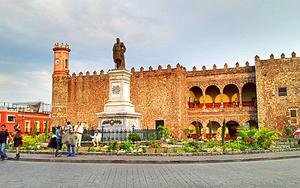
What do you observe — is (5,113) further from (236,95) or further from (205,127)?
(236,95)

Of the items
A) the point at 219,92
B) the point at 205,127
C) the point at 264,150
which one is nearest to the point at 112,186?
the point at 264,150

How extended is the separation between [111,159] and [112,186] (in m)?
5.04

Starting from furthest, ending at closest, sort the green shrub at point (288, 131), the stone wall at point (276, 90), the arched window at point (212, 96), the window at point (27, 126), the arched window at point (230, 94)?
the window at point (27, 126)
the arched window at point (212, 96)
the arched window at point (230, 94)
the stone wall at point (276, 90)
the green shrub at point (288, 131)

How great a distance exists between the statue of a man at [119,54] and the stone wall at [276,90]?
774 inches

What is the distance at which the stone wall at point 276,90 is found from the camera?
3350cm

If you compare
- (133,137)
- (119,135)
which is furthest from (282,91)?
(133,137)

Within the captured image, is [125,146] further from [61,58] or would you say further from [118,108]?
[61,58]

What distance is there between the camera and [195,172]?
9.12 meters

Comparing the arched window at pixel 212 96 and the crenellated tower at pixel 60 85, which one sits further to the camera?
the crenellated tower at pixel 60 85

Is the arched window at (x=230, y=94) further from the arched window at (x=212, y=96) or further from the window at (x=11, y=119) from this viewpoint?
the window at (x=11, y=119)

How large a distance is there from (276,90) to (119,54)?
68.6 feet

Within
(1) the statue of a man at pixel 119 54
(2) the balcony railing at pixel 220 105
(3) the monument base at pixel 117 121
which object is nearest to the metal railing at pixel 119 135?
(3) the monument base at pixel 117 121

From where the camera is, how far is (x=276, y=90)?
34.2 metres

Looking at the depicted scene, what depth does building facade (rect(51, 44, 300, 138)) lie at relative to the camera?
3400cm
